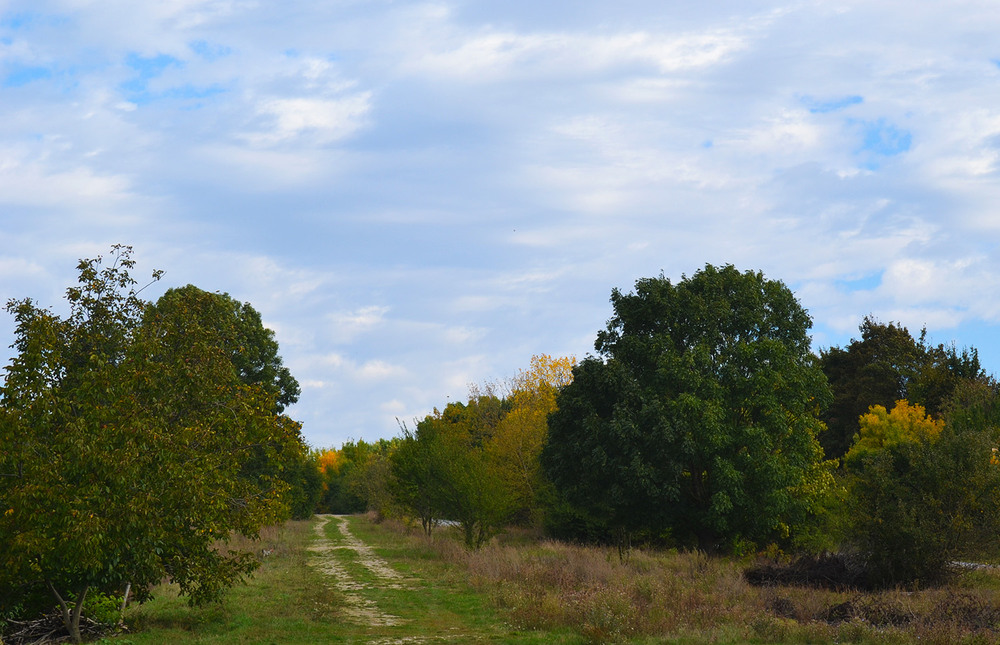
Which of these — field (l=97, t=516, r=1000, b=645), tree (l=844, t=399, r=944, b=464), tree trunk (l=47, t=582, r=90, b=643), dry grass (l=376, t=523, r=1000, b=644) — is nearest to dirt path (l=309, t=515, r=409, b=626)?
field (l=97, t=516, r=1000, b=645)

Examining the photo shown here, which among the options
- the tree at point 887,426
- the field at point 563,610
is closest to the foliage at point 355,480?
the tree at point 887,426

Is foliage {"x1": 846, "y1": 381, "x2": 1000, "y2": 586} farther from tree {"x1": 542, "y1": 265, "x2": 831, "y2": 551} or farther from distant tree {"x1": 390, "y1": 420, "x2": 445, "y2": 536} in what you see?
distant tree {"x1": 390, "y1": 420, "x2": 445, "y2": 536}

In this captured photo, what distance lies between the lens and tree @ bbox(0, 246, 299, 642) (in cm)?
1569

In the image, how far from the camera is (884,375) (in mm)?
67375

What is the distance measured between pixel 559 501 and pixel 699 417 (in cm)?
1661

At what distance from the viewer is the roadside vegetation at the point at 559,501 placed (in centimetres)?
1636

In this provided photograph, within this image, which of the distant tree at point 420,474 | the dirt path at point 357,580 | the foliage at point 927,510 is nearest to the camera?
the dirt path at point 357,580

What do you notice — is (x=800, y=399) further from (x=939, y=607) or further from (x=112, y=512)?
(x=112, y=512)

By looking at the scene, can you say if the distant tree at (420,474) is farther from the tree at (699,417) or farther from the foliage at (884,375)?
the foliage at (884,375)

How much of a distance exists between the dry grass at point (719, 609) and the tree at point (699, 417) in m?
7.54

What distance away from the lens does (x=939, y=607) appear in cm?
1778

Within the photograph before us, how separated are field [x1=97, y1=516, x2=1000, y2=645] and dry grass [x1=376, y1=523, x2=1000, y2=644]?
0.13ft

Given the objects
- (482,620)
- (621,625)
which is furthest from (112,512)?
(621,625)

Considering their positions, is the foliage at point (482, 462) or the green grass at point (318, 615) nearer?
the green grass at point (318, 615)
